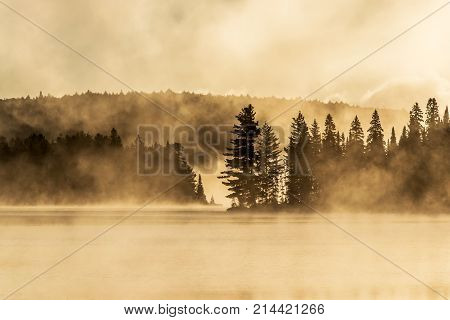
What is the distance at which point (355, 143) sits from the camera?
2867 inches

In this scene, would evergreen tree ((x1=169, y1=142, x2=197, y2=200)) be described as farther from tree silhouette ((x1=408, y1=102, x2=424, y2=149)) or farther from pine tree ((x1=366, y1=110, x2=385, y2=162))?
tree silhouette ((x1=408, y1=102, x2=424, y2=149))

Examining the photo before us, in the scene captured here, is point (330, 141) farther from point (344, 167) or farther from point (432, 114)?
point (432, 114)

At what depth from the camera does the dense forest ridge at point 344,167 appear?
62875 millimetres

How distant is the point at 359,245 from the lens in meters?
33.8

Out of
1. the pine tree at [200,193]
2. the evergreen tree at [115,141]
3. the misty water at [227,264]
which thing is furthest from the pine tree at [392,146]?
the evergreen tree at [115,141]

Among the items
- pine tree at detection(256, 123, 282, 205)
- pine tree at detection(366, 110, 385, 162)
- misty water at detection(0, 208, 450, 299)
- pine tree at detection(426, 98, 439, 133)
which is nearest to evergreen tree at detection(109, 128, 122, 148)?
pine tree at detection(366, 110, 385, 162)

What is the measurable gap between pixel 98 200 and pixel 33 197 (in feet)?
30.8

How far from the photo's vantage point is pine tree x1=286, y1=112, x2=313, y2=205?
64562 millimetres

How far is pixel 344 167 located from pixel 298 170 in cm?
848

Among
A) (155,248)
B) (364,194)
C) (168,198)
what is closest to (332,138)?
(364,194)

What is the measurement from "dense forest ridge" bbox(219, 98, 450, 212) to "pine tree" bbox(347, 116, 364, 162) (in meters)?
0.11

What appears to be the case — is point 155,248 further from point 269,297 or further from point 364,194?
point 364,194

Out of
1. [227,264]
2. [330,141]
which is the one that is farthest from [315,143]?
[227,264]

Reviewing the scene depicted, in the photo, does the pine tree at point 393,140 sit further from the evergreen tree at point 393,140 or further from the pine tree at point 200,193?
the pine tree at point 200,193
